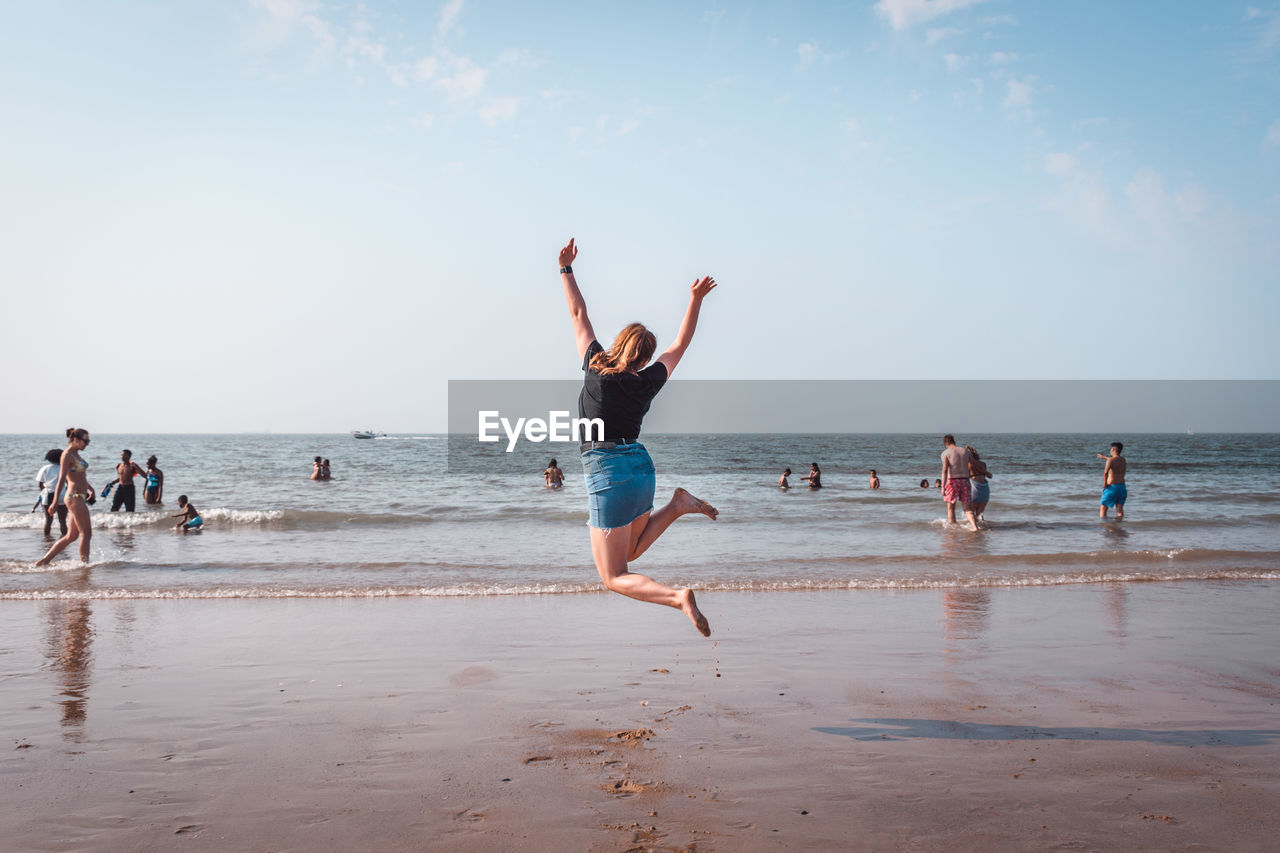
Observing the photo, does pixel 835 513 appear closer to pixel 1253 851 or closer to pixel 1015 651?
pixel 1015 651

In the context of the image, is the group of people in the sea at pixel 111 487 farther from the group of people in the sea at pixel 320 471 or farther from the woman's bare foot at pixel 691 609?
the woman's bare foot at pixel 691 609

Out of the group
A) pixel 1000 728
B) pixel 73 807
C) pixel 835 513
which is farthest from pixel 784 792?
pixel 835 513

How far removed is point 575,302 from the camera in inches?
176

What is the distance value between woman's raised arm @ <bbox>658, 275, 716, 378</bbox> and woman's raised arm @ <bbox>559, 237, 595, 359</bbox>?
0.40m

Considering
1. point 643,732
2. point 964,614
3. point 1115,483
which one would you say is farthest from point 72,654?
point 1115,483

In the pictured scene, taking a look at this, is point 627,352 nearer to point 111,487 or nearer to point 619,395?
point 619,395

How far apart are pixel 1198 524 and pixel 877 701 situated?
15610 millimetres

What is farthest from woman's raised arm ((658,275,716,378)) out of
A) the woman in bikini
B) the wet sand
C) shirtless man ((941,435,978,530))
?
shirtless man ((941,435,978,530))

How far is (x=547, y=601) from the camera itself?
332 inches

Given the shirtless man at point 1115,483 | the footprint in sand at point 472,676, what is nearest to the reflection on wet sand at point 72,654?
the footprint in sand at point 472,676

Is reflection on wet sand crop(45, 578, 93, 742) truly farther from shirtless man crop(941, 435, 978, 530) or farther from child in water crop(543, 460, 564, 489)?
child in water crop(543, 460, 564, 489)

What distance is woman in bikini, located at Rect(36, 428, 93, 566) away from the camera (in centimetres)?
1086

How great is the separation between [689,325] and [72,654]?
17.4ft

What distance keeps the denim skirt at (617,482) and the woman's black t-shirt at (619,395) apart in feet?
0.30
